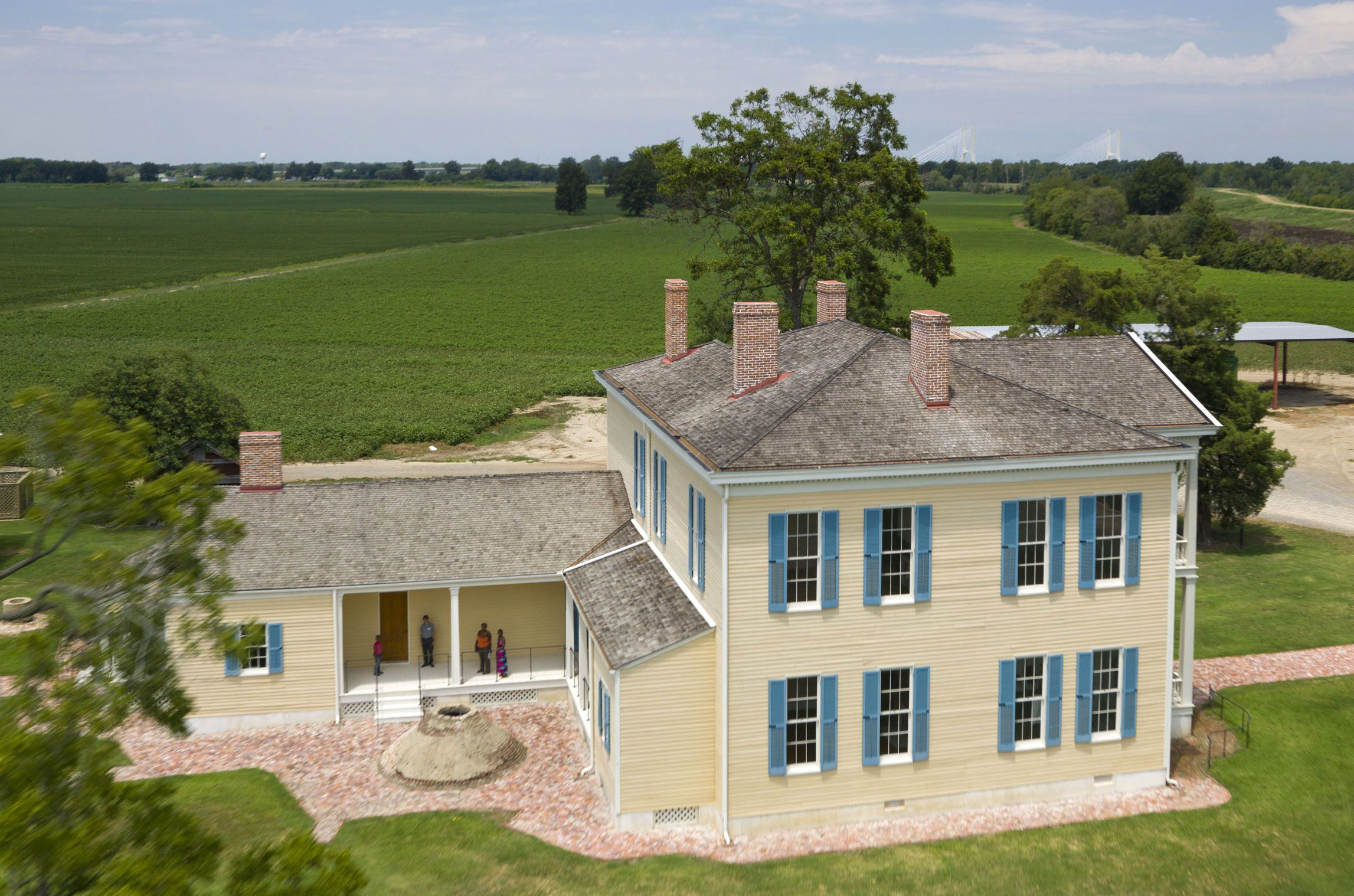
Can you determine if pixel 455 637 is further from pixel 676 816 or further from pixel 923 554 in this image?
pixel 923 554

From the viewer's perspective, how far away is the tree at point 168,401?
130ft

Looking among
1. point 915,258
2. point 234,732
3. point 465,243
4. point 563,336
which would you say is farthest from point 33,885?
point 465,243

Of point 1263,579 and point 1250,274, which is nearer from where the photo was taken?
point 1263,579

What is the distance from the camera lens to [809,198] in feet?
155

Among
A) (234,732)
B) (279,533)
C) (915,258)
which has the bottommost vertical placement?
(234,732)

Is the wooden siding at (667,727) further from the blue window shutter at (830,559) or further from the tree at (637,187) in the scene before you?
the tree at (637,187)

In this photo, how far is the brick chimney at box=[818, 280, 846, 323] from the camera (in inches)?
1133

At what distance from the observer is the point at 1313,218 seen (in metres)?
165

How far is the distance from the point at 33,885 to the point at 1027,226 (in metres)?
181

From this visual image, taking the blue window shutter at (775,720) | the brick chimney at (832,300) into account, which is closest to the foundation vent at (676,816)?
the blue window shutter at (775,720)

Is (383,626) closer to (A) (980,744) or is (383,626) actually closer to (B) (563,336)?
(A) (980,744)

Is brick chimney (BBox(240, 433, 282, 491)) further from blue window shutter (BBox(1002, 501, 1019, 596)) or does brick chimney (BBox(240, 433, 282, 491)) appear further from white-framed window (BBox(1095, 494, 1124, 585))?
white-framed window (BBox(1095, 494, 1124, 585))

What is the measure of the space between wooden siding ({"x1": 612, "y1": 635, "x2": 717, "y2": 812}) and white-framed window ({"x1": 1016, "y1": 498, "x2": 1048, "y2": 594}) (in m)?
5.49

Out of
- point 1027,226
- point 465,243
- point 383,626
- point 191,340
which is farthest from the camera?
point 1027,226
